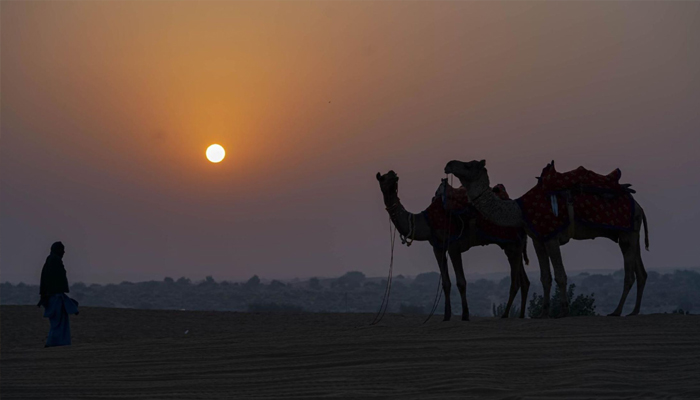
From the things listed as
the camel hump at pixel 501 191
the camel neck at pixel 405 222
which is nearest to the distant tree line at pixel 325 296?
the camel hump at pixel 501 191

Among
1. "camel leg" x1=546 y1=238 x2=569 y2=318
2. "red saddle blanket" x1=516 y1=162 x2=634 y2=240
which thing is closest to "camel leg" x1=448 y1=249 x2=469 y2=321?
"red saddle blanket" x1=516 y1=162 x2=634 y2=240

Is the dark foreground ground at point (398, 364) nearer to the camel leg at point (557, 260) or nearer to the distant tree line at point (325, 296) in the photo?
the camel leg at point (557, 260)

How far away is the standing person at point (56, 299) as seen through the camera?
16.6m

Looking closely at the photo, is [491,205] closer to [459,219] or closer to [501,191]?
[459,219]

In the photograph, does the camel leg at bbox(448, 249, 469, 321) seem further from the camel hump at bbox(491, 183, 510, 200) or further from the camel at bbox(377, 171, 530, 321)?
the camel hump at bbox(491, 183, 510, 200)

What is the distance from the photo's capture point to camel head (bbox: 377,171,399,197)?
16781mm

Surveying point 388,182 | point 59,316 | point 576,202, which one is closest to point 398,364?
point 576,202

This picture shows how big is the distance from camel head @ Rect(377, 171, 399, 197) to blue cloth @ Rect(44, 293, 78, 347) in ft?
19.4

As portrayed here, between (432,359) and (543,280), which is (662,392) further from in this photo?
(543,280)

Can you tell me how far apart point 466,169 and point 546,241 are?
5.88ft

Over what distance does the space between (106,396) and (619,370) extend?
5454mm

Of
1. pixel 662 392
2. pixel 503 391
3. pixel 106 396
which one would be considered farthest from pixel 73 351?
pixel 662 392

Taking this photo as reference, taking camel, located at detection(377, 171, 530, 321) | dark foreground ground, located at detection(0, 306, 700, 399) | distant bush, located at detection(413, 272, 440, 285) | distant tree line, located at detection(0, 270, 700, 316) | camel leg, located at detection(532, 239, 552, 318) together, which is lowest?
dark foreground ground, located at detection(0, 306, 700, 399)

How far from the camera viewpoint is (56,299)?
16.7 metres
